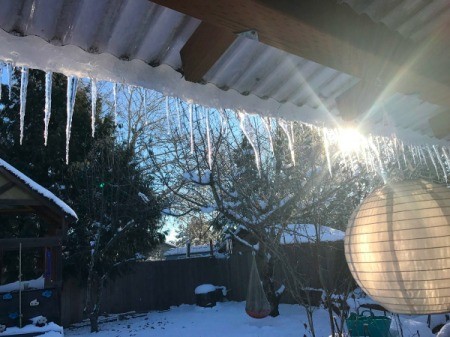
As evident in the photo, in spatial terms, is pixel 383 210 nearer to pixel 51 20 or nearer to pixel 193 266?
pixel 51 20

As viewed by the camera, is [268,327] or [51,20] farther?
[268,327]

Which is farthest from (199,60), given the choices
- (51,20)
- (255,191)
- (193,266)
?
(193,266)

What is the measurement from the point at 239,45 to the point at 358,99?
2.65 ft

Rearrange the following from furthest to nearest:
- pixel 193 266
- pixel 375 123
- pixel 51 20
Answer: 1. pixel 193 266
2. pixel 375 123
3. pixel 51 20

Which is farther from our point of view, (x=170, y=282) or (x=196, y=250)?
(x=196, y=250)

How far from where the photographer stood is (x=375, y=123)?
298cm

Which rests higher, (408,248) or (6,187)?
(6,187)

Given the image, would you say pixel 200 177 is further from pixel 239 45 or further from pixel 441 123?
pixel 239 45

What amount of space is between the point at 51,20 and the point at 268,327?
9810 mm

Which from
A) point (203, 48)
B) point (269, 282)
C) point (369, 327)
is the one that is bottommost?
point (269, 282)

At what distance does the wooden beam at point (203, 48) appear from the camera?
1678 mm

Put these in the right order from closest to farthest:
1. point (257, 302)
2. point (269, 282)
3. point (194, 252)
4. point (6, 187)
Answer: point (6, 187) → point (257, 302) → point (269, 282) → point (194, 252)

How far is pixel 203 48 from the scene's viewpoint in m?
1.74

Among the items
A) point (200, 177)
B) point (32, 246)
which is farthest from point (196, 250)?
point (32, 246)
